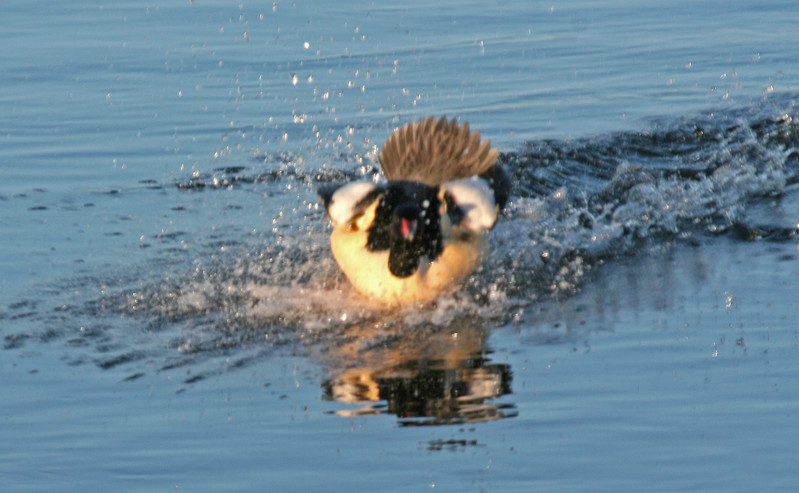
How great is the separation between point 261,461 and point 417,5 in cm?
1102

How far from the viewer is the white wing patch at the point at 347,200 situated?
8438 millimetres

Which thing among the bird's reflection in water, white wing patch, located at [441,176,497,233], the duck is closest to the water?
the bird's reflection in water

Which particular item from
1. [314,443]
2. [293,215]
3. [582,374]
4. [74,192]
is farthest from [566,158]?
[314,443]

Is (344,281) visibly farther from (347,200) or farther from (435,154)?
(435,154)

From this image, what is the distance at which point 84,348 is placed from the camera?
7309 millimetres

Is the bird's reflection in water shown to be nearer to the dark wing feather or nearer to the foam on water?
the foam on water

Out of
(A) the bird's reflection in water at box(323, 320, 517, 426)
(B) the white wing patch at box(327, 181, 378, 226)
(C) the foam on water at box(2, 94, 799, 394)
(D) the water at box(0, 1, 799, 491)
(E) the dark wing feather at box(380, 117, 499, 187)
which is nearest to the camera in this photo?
(D) the water at box(0, 1, 799, 491)

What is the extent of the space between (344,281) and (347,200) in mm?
617

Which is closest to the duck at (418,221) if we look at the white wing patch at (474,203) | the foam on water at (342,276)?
the white wing patch at (474,203)

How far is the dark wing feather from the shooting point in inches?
362

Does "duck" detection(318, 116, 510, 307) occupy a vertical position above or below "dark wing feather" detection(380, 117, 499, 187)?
below

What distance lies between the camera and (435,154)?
9.30 metres

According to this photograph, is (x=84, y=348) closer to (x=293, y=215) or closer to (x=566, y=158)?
(x=293, y=215)

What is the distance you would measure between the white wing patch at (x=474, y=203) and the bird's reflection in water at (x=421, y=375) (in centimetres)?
84
